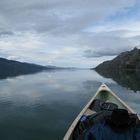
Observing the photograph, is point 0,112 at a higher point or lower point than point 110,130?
lower

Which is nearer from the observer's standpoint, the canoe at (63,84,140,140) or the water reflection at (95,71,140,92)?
the canoe at (63,84,140,140)

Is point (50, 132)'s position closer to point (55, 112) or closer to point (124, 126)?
point (55, 112)

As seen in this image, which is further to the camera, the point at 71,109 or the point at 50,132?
the point at 71,109

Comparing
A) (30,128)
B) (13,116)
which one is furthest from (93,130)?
(13,116)

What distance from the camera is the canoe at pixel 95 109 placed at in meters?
10.8

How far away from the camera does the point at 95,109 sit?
17875 millimetres

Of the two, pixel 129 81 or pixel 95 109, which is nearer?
pixel 95 109

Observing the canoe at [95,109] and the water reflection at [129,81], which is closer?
the canoe at [95,109]

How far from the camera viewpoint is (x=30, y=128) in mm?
18484

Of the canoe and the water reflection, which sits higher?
the canoe

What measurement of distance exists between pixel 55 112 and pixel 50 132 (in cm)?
678

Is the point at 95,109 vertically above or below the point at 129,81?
above

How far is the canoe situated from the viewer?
10758 mm

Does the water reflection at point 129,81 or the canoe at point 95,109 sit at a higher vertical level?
the canoe at point 95,109
